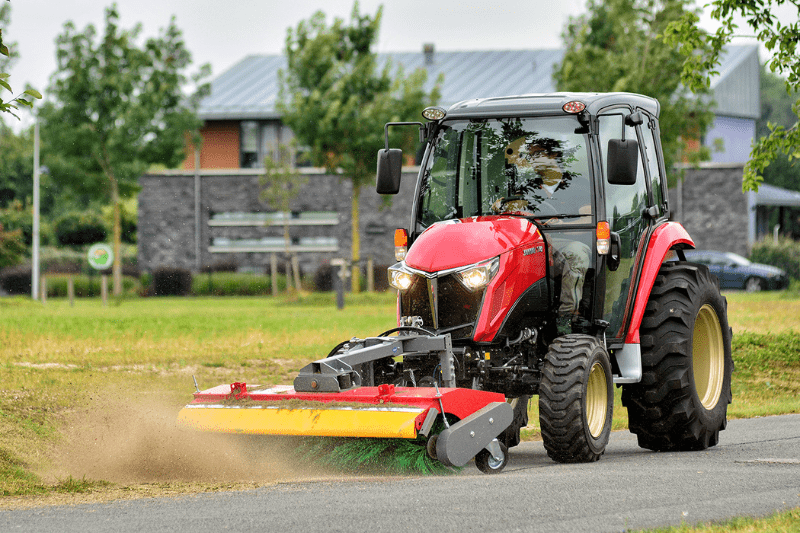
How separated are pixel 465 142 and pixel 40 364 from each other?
23.1ft

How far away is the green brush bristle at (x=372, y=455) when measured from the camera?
745cm

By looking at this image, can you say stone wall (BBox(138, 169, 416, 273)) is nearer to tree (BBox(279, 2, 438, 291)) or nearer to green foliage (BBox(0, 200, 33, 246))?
green foliage (BBox(0, 200, 33, 246))

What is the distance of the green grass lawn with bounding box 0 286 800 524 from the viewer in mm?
8891

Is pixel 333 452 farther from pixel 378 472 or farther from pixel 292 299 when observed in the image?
pixel 292 299

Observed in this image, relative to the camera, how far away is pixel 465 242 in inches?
319

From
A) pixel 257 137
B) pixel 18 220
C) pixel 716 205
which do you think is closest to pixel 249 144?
pixel 257 137

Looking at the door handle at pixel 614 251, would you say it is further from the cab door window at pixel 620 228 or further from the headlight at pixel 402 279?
the headlight at pixel 402 279

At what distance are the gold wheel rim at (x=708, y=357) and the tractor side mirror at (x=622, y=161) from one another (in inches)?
93.2

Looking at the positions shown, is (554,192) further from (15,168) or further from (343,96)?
(15,168)

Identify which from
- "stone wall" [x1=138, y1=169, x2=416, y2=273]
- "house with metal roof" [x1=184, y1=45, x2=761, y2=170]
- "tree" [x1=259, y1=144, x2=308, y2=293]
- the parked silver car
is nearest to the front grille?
the parked silver car

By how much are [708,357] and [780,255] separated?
33.4m

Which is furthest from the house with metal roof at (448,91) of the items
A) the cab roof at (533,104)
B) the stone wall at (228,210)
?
the cab roof at (533,104)

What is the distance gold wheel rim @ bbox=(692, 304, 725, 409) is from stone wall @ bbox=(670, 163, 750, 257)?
3292cm

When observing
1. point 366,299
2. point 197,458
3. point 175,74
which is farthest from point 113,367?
point 175,74
